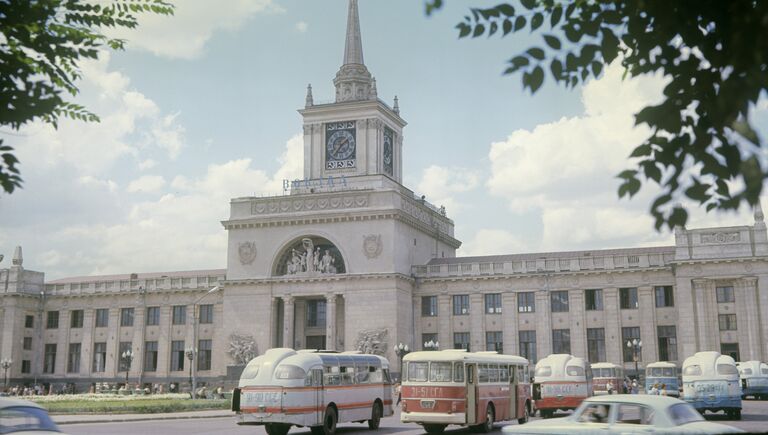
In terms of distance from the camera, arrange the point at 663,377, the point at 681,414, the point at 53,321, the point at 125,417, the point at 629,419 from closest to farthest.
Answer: the point at 681,414 → the point at 629,419 → the point at 125,417 → the point at 663,377 → the point at 53,321

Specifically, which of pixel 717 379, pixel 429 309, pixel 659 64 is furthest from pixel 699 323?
pixel 659 64

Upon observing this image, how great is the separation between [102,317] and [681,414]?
68177 mm

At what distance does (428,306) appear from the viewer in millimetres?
67625

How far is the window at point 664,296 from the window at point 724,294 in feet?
10.7

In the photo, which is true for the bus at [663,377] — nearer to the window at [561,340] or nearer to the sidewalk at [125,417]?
the window at [561,340]

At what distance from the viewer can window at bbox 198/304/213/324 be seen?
237 ft

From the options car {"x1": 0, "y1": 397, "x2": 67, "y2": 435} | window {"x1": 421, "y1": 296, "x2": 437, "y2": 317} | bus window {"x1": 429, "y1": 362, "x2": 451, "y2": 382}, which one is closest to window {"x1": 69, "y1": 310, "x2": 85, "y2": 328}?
window {"x1": 421, "y1": 296, "x2": 437, "y2": 317}

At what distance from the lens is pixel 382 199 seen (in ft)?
216

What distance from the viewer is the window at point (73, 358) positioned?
2938 inches

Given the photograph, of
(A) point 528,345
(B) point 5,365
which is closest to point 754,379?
(A) point 528,345

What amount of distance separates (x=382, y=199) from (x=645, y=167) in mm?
58516

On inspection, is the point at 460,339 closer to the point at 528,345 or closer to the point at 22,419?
the point at 528,345

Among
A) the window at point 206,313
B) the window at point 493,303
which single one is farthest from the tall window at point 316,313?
the window at point 493,303

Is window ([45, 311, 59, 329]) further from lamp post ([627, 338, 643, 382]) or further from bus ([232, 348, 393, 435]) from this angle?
bus ([232, 348, 393, 435])
